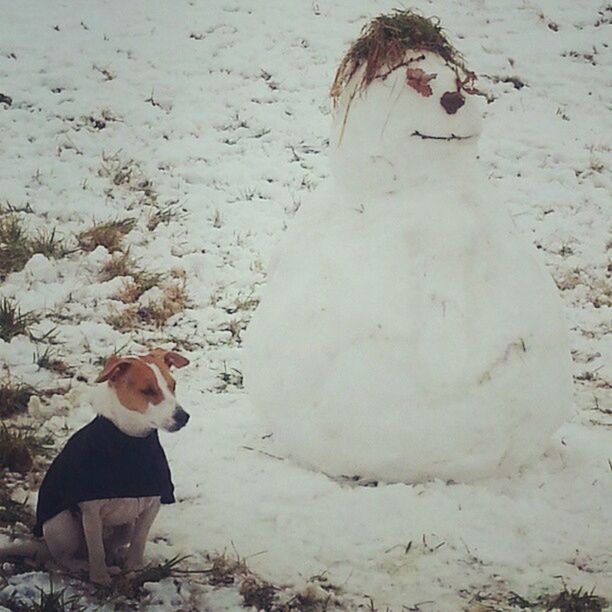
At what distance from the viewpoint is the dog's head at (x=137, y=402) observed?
270 centimetres

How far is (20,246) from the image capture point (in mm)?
5340

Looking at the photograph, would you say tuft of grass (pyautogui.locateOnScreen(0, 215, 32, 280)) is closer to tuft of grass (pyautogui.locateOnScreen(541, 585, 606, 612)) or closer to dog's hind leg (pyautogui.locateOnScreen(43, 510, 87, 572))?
dog's hind leg (pyautogui.locateOnScreen(43, 510, 87, 572))

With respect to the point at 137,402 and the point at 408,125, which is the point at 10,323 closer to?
the point at 137,402

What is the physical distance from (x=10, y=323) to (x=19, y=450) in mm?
1242

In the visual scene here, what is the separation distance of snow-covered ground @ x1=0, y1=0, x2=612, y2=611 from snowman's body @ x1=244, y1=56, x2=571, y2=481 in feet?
0.55

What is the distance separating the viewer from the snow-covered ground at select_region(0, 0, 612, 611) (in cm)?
306

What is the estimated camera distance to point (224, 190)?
6.37m

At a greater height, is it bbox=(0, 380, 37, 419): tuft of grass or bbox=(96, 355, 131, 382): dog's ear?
bbox=(96, 355, 131, 382): dog's ear

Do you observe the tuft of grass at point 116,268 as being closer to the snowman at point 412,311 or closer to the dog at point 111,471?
the snowman at point 412,311

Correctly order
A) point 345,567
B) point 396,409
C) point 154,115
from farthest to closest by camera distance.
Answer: point 154,115 → point 396,409 → point 345,567

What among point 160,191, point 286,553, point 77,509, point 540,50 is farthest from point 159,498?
point 540,50

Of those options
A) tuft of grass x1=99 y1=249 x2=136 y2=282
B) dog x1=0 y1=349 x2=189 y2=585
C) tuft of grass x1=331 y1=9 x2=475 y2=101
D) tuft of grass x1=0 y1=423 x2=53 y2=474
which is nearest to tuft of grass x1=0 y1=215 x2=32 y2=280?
tuft of grass x1=99 y1=249 x2=136 y2=282

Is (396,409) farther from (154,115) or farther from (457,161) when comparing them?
(154,115)

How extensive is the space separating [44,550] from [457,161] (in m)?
1.90
